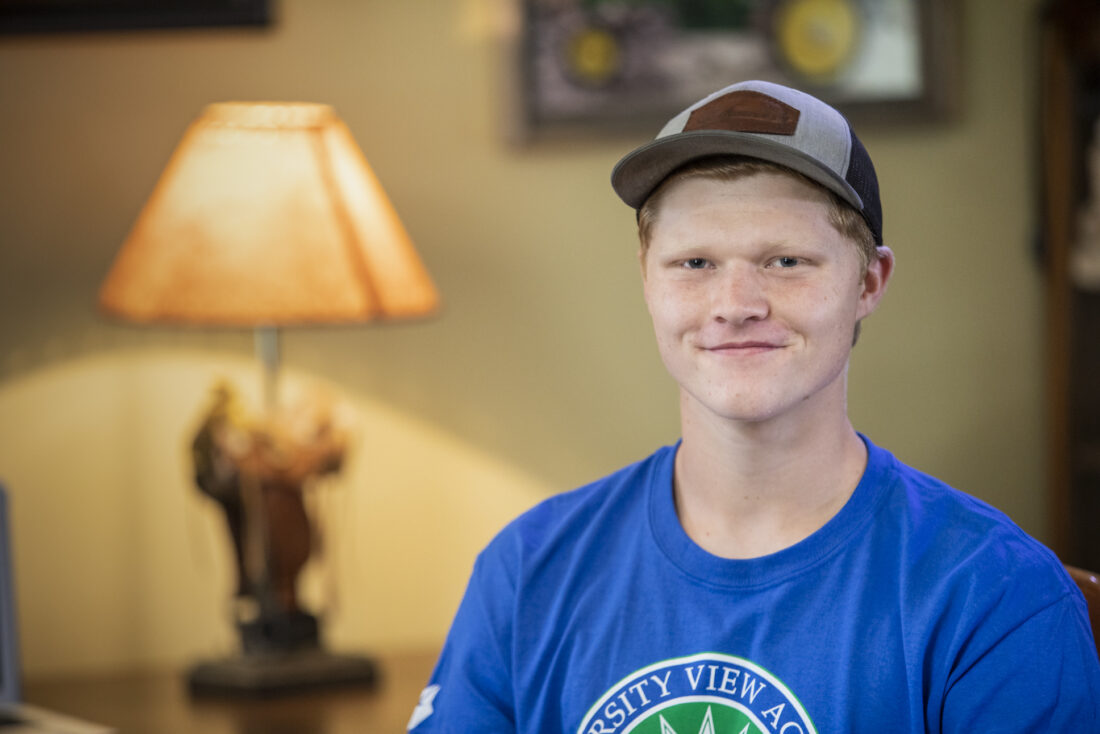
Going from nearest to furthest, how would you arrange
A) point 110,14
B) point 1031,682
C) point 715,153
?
point 1031,682 → point 715,153 → point 110,14

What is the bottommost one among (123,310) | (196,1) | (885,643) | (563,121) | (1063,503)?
(1063,503)

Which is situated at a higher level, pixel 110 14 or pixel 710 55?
pixel 110 14

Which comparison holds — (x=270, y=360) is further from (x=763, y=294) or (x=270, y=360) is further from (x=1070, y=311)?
(x=1070, y=311)

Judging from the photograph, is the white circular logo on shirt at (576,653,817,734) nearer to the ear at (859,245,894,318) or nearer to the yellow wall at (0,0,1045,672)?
the ear at (859,245,894,318)

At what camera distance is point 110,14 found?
82.8 inches

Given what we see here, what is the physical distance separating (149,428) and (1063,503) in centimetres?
153

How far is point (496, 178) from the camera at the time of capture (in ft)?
7.18

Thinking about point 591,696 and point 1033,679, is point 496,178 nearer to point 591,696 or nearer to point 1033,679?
point 591,696

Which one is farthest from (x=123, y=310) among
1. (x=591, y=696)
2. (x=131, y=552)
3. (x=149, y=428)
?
(x=591, y=696)

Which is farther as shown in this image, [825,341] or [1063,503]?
[1063,503]

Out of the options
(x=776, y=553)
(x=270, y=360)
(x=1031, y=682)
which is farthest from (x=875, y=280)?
(x=270, y=360)

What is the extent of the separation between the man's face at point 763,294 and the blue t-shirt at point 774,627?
12 centimetres

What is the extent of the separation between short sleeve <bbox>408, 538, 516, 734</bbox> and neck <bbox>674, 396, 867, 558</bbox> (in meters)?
0.19

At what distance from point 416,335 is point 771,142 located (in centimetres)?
127
